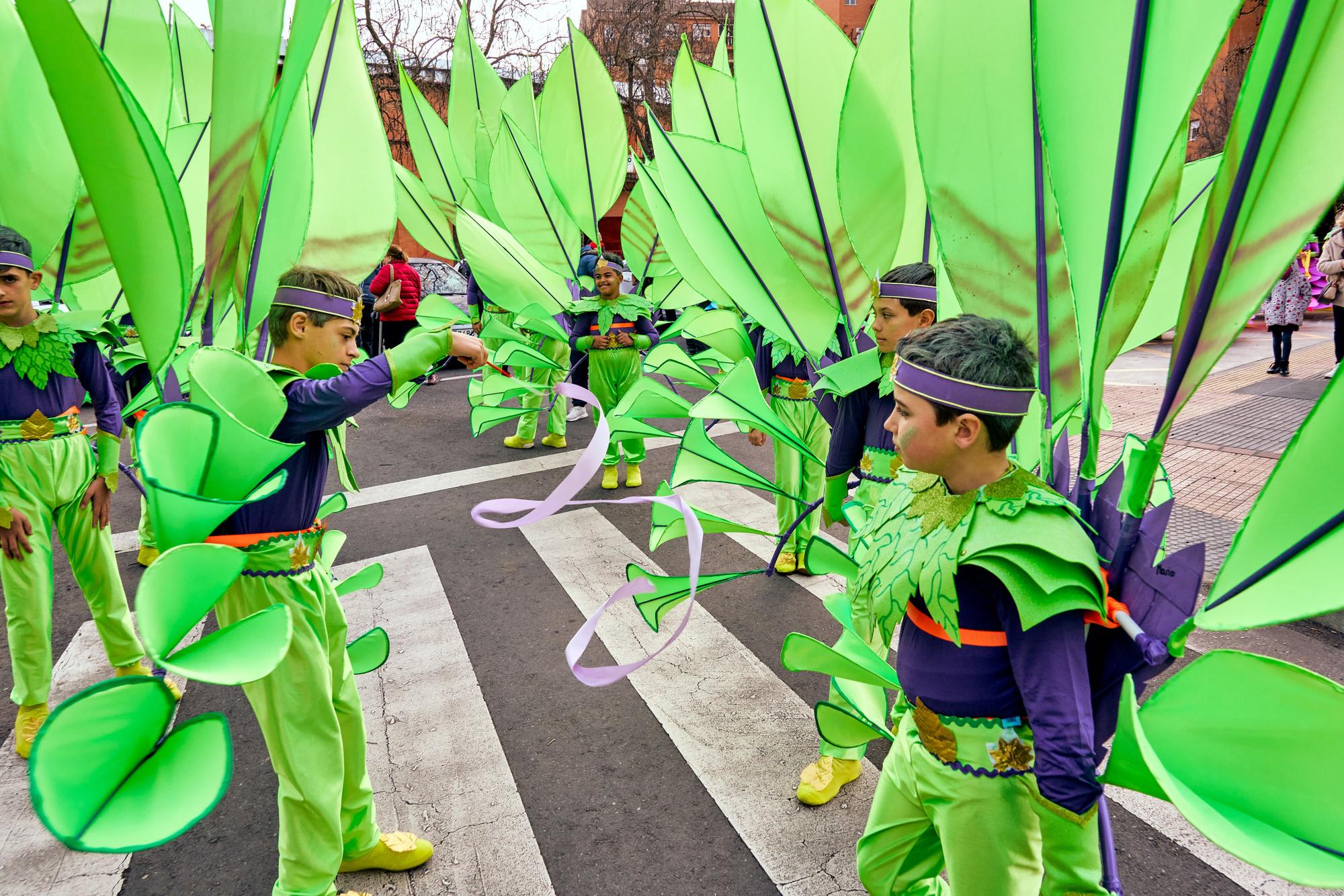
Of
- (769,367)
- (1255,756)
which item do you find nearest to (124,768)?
(1255,756)

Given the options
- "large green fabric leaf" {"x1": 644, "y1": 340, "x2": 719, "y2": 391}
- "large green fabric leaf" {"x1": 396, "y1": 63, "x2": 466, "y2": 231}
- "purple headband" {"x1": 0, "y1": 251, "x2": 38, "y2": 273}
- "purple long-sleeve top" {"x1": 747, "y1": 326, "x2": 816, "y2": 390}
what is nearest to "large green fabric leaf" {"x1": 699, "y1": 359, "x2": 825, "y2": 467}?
"large green fabric leaf" {"x1": 644, "y1": 340, "x2": 719, "y2": 391}

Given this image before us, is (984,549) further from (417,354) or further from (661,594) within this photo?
(417,354)

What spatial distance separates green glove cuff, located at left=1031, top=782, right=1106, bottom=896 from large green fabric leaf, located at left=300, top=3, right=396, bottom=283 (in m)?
2.03

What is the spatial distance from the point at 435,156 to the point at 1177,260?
16.1 feet

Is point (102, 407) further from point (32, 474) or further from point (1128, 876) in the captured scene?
point (1128, 876)

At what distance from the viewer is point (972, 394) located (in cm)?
135

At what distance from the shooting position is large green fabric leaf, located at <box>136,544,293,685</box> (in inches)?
36.3

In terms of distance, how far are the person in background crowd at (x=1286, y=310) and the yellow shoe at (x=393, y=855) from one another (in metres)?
10.5

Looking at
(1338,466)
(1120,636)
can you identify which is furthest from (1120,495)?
(1338,466)

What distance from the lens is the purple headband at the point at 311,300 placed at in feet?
6.42

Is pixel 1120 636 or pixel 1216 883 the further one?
pixel 1216 883

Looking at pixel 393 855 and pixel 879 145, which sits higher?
pixel 879 145

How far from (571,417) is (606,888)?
264 inches

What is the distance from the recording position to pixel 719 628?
13.4 feet
